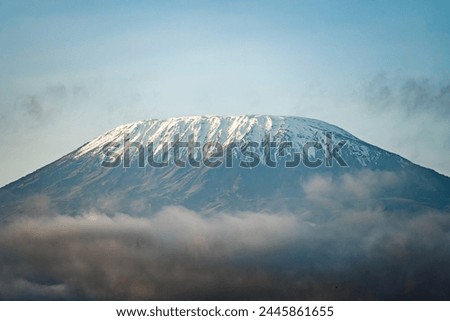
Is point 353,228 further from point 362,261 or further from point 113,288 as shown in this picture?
point 113,288

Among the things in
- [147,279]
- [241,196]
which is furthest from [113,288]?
[241,196]

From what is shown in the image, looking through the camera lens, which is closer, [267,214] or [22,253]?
[267,214]
